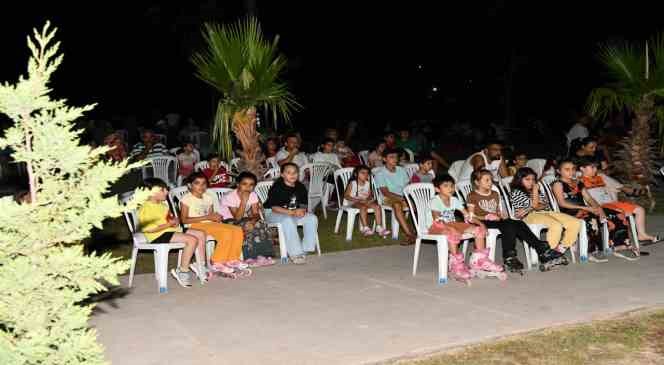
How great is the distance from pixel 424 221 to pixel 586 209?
192 cm

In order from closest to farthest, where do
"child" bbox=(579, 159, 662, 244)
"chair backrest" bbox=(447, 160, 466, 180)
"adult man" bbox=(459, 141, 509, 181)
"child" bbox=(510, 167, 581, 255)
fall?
"child" bbox=(510, 167, 581, 255)
"child" bbox=(579, 159, 662, 244)
"adult man" bbox=(459, 141, 509, 181)
"chair backrest" bbox=(447, 160, 466, 180)

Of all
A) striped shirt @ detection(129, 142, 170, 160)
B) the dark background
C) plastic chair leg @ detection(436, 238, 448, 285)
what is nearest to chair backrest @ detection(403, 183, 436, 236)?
plastic chair leg @ detection(436, 238, 448, 285)

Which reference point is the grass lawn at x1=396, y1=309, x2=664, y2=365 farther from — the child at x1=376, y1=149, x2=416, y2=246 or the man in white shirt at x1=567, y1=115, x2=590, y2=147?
the man in white shirt at x1=567, y1=115, x2=590, y2=147

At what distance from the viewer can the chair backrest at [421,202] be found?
8.66 metres

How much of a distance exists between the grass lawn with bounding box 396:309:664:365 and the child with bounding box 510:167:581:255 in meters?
2.38

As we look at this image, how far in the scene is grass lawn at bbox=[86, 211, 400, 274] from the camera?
9.34 metres

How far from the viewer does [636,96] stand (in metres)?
12.4

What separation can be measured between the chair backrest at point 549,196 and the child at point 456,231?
53.1 inches

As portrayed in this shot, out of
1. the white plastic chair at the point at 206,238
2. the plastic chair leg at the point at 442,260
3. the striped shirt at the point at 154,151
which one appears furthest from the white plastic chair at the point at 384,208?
the striped shirt at the point at 154,151

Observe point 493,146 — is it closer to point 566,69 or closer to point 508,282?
point 508,282

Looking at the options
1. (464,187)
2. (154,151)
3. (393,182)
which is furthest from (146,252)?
(154,151)

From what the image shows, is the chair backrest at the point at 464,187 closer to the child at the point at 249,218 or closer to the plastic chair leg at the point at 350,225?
the plastic chair leg at the point at 350,225

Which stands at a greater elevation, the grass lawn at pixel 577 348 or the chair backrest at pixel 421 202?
the chair backrest at pixel 421 202

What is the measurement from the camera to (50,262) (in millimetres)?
3588
